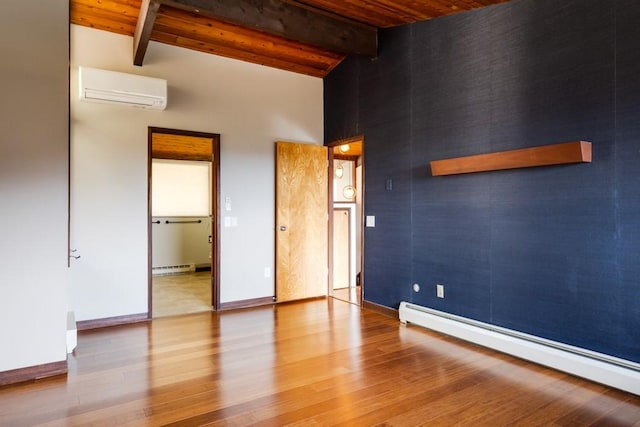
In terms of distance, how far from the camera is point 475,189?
3547 mm

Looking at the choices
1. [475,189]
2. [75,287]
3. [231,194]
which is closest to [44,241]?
[75,287]

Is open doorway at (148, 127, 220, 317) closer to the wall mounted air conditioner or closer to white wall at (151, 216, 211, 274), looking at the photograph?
white wall at (151, 216, 211, 274)

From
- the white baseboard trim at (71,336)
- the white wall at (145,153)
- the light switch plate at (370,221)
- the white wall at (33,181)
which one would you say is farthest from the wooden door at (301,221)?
the white wall at (33,181)

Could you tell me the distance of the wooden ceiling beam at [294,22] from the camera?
351 centimetres

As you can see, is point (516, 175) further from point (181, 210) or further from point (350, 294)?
point (181, 210)

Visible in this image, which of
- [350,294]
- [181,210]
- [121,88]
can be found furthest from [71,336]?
[181,210]

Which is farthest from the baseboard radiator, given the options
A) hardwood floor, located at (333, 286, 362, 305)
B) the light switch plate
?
the light switch plate

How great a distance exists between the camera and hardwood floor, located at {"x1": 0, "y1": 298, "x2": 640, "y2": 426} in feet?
7.38

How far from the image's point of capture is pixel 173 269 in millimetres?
7395

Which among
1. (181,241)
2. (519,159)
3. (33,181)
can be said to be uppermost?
(519,159)

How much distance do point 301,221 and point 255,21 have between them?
254cm

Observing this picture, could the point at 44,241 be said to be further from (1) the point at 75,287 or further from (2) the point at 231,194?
(2) the point at 231,194

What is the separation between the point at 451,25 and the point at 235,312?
3.93 meters

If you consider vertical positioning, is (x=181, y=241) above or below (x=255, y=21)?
below
